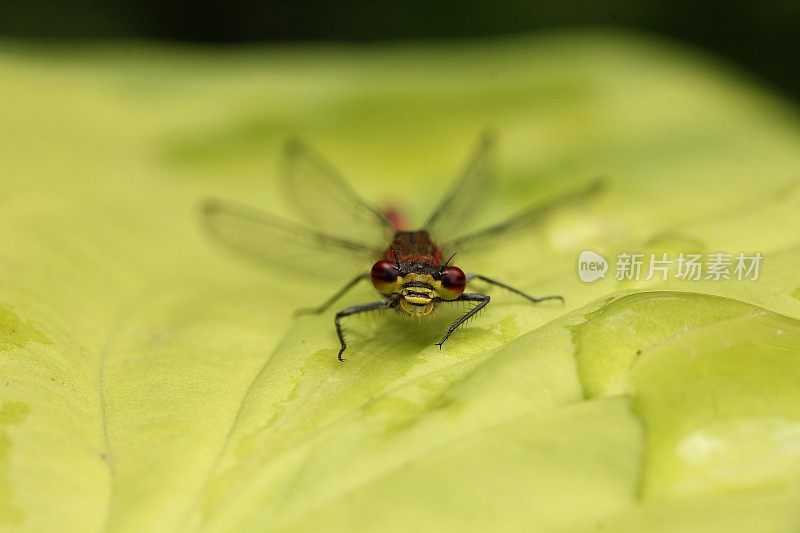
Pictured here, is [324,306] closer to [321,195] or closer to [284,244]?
[284,244]

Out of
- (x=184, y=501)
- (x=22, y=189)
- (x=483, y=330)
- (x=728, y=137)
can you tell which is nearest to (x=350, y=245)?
(x=483, y=330)

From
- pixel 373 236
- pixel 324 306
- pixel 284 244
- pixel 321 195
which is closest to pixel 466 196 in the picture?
pixel 373 236

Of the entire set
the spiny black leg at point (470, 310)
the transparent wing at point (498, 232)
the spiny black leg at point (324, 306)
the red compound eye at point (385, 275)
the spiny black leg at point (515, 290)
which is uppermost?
the transparent wing at point (498, 232)

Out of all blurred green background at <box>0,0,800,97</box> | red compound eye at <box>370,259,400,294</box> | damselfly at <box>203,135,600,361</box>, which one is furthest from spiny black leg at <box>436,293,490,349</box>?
blurred green background at <box>0,0,800,97</box>

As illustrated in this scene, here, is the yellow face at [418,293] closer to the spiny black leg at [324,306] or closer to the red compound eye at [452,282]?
the red compound eye at [452,282]

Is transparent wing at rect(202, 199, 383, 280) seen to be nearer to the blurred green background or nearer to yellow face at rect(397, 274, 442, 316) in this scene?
yellow face at rect(397, 274, 442, 316)

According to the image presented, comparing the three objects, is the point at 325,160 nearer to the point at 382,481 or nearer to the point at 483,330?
the point at 483,330

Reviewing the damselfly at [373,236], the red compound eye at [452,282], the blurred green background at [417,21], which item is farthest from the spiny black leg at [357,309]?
the blurred green background at [417,21]
